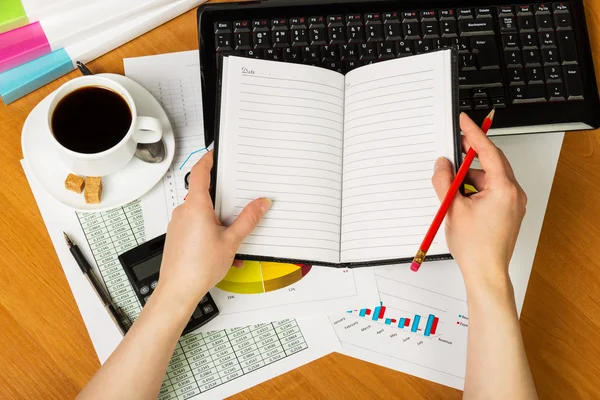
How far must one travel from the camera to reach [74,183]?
0.71m

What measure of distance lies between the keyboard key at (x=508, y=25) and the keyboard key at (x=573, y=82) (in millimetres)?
79

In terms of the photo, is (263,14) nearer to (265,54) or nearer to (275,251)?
(265,54)

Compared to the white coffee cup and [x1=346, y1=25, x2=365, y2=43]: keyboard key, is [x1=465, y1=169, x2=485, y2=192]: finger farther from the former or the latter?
the white coffee cup

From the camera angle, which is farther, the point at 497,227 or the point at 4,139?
the point at 4,139

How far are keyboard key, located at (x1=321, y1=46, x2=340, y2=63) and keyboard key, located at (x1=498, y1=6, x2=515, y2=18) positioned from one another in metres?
0.21

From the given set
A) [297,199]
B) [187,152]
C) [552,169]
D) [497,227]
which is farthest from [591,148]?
[187,152]

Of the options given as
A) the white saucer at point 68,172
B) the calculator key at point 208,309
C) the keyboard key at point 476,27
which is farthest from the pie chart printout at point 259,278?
the keyboard key at point 476,27

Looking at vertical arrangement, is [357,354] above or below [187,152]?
below

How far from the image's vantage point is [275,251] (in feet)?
2.15

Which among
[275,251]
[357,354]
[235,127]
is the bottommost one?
[357,354]

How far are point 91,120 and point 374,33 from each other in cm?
35

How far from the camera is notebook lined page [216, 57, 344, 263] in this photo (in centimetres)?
66

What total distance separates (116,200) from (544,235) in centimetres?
53

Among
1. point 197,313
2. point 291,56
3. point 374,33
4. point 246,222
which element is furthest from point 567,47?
point 197,313
